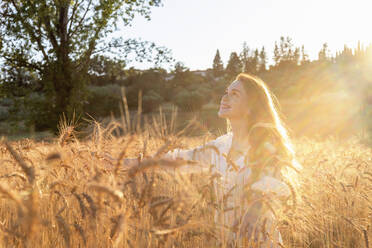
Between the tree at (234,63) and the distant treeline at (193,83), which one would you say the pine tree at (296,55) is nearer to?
the distant treeline at (193,83)

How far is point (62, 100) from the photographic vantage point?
12.9 meters

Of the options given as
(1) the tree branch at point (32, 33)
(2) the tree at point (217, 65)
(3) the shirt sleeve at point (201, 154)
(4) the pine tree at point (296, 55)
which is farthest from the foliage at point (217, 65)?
(3) the shirt sleeve at point (201, 154)

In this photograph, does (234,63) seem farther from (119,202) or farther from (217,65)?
(119,202)

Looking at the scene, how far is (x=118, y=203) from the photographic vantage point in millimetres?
1141

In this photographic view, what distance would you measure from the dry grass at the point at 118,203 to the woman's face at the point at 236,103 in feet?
2.91

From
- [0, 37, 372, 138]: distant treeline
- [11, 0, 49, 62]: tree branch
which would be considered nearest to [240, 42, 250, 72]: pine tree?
[0, 37, 372, 138]: distant treeline

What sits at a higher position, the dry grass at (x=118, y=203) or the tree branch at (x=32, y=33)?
the tree branch at (x=32, y=33)

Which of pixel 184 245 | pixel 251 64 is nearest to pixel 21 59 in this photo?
pixel 184 245

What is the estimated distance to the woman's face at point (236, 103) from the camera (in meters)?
2.92

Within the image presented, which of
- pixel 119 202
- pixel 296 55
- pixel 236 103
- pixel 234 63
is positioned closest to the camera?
pixel 119 202

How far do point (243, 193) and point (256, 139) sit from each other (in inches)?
25.5

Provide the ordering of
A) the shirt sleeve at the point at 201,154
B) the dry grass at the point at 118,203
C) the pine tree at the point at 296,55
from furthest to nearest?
the pine tree at the point at 296,55 → the shirt sleeve at the point at 201,154 → the dry grass at the point at 118,203

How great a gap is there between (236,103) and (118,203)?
1.97 metres

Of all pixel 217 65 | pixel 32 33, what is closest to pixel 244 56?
pixel 217 65
